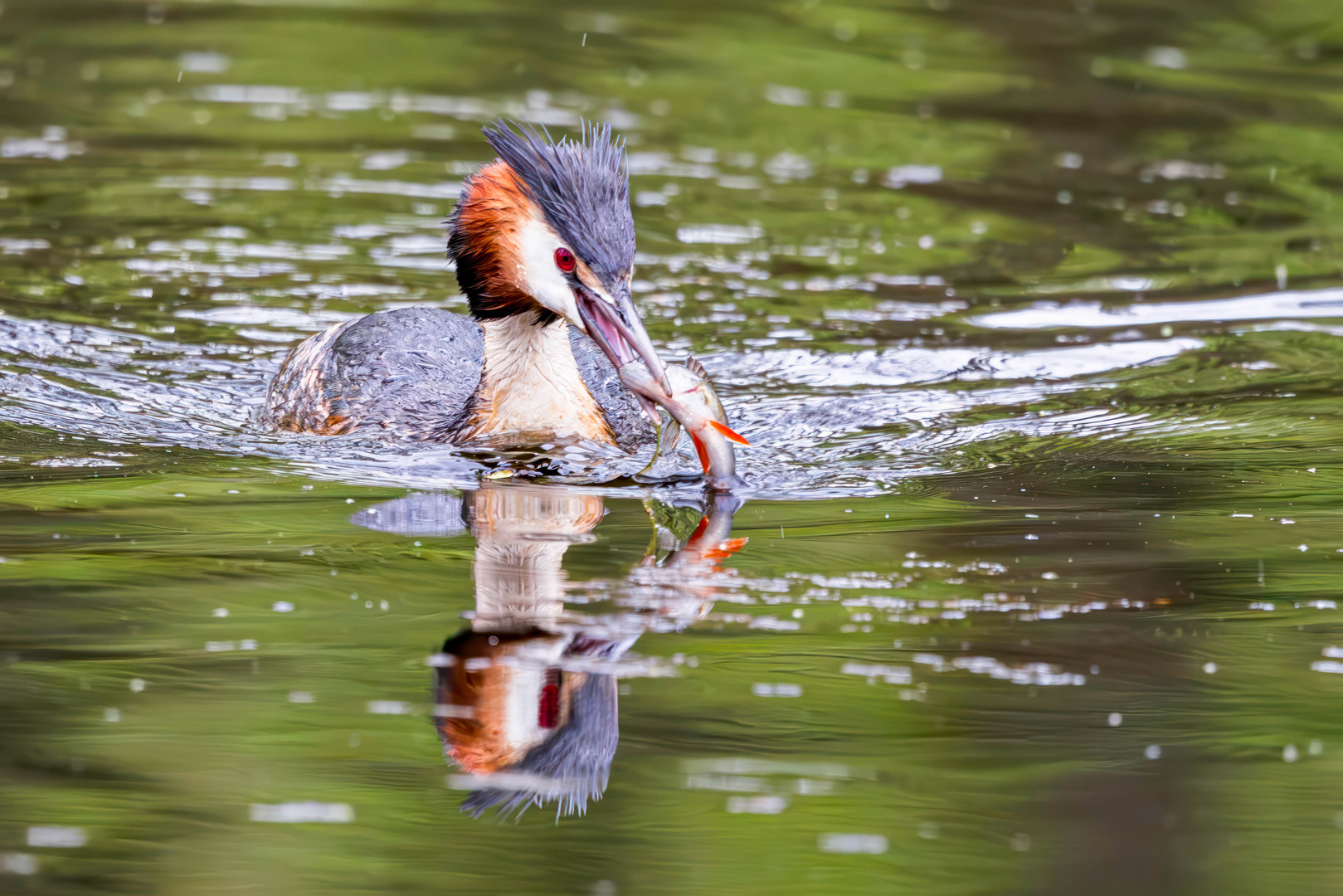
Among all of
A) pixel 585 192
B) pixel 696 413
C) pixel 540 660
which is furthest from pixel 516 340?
pixel 540 660

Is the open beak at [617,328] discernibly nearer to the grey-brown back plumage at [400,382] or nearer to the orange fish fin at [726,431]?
the orange fish fin at [726,431]

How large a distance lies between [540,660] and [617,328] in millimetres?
2352

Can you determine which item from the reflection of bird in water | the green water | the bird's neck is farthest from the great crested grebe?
the reflection of bird in water

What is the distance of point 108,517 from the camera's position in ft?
22.6

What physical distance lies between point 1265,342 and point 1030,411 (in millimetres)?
2005

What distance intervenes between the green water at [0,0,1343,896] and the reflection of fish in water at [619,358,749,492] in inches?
6.8

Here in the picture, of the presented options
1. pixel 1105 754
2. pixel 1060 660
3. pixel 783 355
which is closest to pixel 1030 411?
pixel 783 355

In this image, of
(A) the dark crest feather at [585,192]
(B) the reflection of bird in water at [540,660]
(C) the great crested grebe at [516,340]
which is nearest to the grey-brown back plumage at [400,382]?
(C) the great crested grebe at [516,340]

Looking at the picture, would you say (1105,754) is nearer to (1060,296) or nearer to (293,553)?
(293,553)

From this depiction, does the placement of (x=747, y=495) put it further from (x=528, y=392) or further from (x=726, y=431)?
(x=528, y=392)

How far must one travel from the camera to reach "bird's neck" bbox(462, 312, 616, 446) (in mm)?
8086

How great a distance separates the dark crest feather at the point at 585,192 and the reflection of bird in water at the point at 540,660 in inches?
43.4

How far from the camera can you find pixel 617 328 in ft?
24.0

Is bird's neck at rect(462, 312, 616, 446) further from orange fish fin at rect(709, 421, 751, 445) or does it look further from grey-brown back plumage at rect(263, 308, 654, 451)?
orange fish fin at rect(709, 421, 751, 445)
